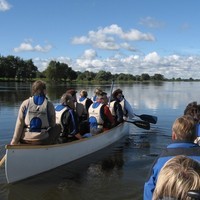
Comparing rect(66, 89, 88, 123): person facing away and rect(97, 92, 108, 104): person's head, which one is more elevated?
rect(97, 92, 108, 104): person's head

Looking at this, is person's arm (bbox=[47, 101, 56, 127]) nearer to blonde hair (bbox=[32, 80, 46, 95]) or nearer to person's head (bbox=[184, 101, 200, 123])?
blonde hair (bbox=[32, 80, 46, 95])

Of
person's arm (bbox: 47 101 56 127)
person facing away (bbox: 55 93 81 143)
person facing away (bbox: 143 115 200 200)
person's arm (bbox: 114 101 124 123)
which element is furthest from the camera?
person's arm (bbox: 114 101 124 123)

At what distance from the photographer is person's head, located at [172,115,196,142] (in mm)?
3637

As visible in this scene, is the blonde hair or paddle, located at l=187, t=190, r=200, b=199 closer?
paddle, located at l=187, t=190, r=200, b=199

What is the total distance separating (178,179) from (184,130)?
1.65m

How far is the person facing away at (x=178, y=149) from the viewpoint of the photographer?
126 inches

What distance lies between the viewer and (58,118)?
30.6ft

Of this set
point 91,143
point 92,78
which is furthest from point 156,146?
point 92,78

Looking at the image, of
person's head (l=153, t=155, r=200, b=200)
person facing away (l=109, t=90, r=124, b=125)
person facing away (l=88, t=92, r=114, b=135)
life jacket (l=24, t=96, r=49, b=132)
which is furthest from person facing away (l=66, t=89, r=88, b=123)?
person's head (l=153, t=155, r=200, b=200)

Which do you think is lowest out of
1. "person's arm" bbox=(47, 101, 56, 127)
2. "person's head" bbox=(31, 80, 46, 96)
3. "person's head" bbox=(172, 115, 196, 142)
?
"person's arm" bbox=(47, 101, 56, 127)

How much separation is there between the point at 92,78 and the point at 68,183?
13665 centimetres

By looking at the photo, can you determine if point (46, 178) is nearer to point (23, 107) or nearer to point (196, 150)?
point (23, 107)

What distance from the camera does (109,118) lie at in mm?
11227

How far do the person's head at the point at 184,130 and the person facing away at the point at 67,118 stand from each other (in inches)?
224
